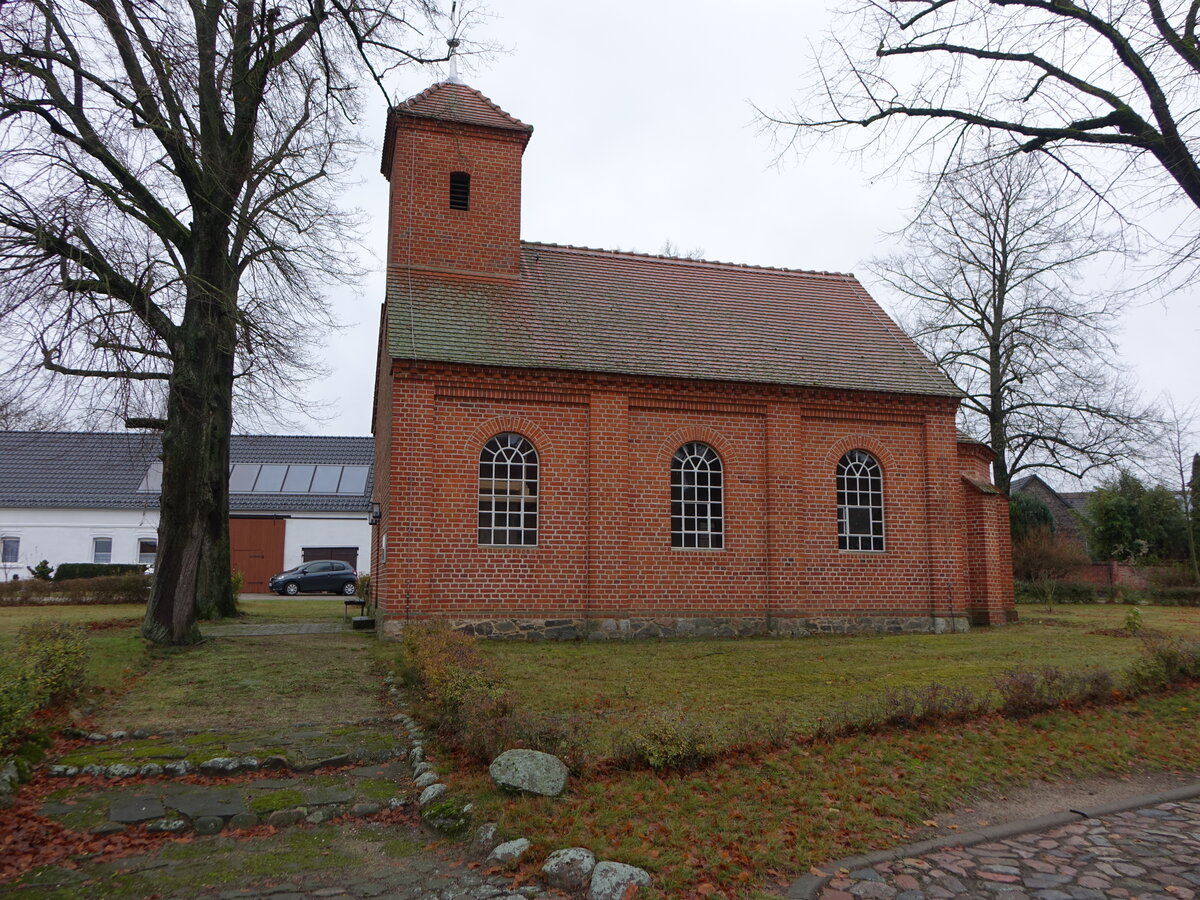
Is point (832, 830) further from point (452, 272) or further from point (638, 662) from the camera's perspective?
point (452, 272)

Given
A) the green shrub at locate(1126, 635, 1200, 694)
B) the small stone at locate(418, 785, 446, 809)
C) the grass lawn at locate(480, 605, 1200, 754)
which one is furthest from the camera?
the green shrub at locate(1126, 635, 1200, 694)

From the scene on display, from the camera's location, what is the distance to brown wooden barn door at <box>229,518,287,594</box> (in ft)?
117

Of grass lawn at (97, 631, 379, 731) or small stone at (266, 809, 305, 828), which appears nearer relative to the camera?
small stone at (266, 809, 305, 828)

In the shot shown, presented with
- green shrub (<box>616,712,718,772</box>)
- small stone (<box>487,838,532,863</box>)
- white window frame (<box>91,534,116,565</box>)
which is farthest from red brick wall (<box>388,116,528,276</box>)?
white window frame (<box>91,534,116,565</box>)

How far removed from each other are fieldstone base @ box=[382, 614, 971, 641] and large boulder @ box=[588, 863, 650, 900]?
10480mm

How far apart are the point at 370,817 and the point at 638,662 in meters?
7.07

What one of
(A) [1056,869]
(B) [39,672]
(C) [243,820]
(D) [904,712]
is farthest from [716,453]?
(C) [243,820]

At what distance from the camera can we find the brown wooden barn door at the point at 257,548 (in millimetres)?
35719

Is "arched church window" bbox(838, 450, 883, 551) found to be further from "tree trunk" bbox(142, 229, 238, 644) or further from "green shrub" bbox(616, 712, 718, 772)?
"tree trunk" bbox(142, 229, 238, 644)

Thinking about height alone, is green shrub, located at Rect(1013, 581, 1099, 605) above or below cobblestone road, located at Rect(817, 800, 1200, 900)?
above

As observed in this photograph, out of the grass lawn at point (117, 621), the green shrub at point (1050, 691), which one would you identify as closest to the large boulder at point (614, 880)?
the green shrub at point (1050, 691)

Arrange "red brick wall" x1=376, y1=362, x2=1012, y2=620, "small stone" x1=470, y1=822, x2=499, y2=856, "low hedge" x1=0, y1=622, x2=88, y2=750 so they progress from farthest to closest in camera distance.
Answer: "red brick wall" x1=376, y1=362, x2=1012, y2=620, "low hedge" x1=0, y1=622, x2=88, y2=750, "small stone" x1=470, y1=822, x2=499, y2=856

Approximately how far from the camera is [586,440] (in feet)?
54.7

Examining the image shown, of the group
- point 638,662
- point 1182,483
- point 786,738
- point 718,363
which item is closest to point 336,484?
point 718,363
